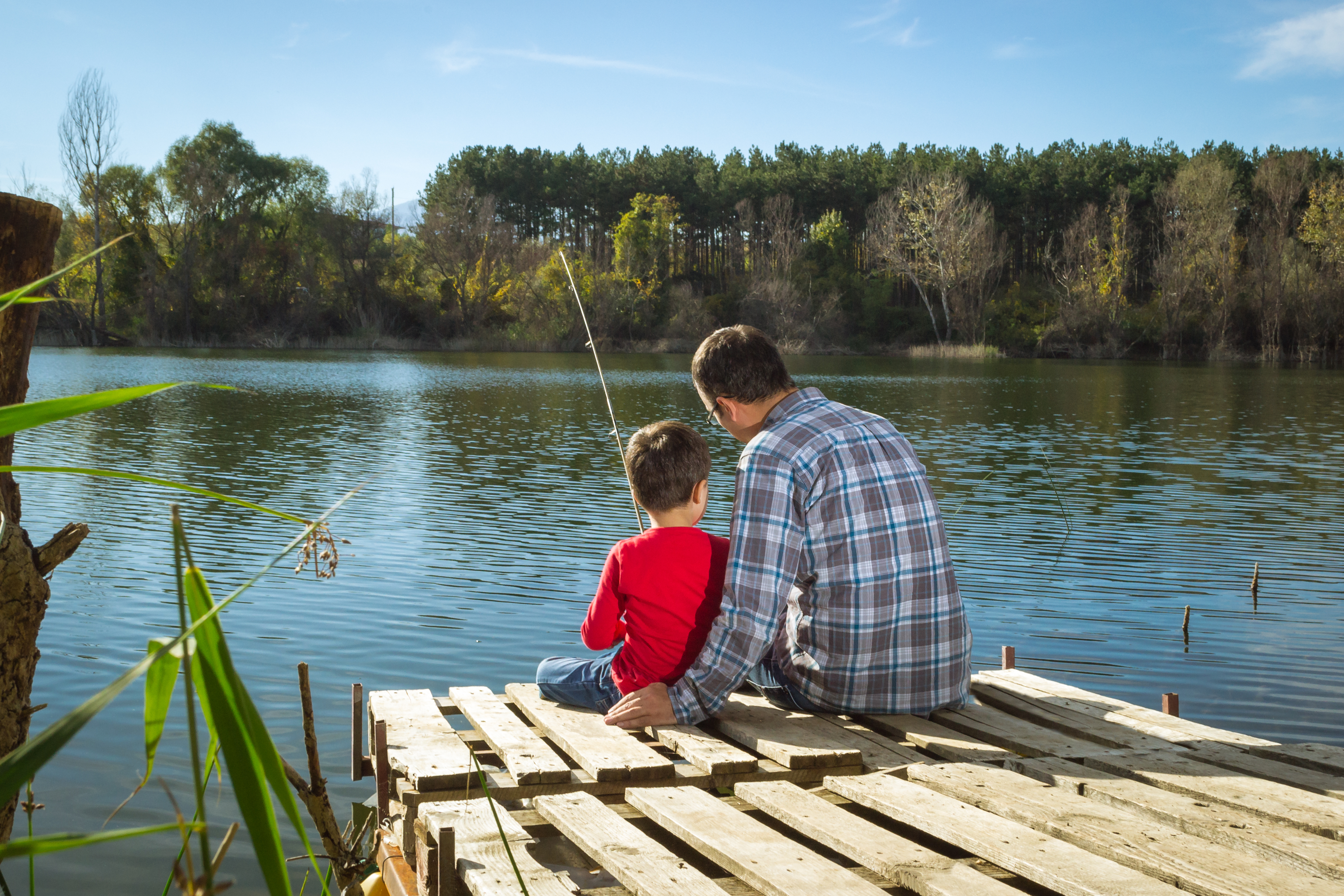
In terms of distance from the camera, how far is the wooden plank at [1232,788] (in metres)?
2.34

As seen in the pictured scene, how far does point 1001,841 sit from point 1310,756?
1.36 m

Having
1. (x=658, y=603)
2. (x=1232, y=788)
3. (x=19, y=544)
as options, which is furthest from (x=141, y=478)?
(x=1232, y=788)

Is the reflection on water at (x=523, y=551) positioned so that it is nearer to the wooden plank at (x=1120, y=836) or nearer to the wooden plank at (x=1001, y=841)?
the wooden plank at (x=1001, y=841)

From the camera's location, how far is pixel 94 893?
342cm

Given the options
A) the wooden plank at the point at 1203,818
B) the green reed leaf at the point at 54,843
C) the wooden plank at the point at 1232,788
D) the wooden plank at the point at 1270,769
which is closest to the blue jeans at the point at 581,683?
the wooden plank at the point at 1203,818

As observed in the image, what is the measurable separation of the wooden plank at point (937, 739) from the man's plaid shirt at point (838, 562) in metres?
0.08

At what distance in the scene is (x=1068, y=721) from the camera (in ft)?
10.8

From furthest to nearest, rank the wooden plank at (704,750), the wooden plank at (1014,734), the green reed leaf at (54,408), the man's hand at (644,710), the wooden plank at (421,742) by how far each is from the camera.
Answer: the man's hand at (644,710)
the wooden plank at (1014,734)
the wooden plank at (704,750)
the wooden plank at (421,742)
the green reed leaf at (54,408)

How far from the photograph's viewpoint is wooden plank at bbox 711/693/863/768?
9.15ft

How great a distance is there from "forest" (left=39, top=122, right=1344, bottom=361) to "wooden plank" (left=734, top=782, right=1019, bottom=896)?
47.0m

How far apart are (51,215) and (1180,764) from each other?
3085mm

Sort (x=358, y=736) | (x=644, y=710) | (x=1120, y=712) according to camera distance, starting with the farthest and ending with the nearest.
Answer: (x=358, y=736) → (x=1120, y=712) → (x=644, y=710)

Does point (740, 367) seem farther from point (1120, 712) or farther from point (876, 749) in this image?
point (1120, 712)

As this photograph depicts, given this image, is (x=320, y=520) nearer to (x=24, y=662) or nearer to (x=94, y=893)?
(x=24, y=662)
